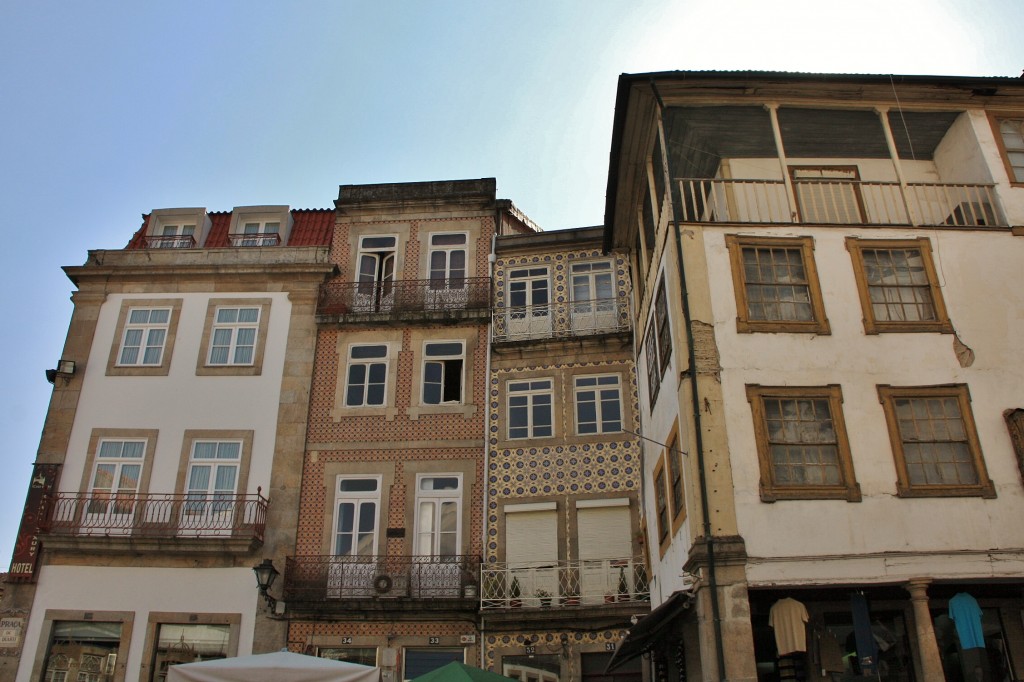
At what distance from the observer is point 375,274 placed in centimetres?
2156

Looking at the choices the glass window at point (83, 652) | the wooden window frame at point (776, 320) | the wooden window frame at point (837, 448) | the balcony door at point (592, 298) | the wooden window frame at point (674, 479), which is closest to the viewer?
the wooden window frame at point (837, 448)

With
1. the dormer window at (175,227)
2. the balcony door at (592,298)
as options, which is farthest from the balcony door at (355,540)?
the dormer window at (175,227)

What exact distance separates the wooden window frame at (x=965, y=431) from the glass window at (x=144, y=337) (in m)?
15.7

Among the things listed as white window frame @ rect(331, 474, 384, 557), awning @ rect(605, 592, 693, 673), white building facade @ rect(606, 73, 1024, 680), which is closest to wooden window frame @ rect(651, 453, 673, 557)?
white building facade @ rect(606, 73, 1024, 680)

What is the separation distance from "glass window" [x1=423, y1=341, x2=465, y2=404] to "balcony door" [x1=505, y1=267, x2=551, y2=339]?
4.37 ft

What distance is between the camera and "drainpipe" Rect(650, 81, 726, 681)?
36.5 ft

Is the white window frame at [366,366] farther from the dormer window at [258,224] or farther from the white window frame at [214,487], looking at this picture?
the dormer window at [258,224]

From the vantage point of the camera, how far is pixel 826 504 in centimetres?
1178

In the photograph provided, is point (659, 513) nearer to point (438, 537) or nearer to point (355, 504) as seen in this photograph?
point (438, 537)

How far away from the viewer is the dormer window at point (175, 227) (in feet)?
72.6

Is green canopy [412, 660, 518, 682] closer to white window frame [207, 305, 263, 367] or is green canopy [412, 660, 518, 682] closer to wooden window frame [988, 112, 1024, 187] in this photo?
white window frame [207, 305, 263, 367]

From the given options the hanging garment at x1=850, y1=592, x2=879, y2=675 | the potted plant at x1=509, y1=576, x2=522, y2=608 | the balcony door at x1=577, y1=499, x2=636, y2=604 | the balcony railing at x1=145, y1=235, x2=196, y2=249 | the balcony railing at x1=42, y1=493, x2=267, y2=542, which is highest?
the balcony railing at x1=145, y1=235, x2=196, y2=249

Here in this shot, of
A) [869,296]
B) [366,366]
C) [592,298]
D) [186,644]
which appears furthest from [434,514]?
[869,296]

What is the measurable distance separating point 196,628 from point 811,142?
50.0 feet
